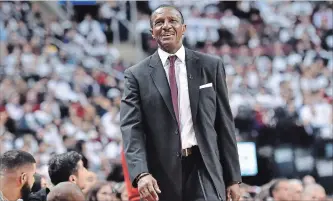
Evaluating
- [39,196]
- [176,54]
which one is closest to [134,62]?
[39,196]

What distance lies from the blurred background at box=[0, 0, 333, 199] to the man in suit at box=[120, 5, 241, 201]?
452 cm

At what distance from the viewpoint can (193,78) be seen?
14.8 feet

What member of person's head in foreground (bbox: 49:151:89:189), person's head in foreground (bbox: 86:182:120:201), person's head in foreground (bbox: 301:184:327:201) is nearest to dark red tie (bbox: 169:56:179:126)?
person's head in foreground (bbox: 49:151:89:189)

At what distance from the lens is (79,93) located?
15.7m

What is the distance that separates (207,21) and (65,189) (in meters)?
15.7

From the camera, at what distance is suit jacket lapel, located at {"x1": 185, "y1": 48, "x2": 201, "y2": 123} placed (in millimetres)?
4449

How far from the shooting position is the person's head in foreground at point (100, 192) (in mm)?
7129

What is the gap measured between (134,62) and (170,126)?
14433mm

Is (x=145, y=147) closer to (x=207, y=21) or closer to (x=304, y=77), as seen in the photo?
(x=304, y=77)

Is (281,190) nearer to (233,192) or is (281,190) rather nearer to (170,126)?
(233,192)

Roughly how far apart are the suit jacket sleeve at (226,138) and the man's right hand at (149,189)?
47 centimetres

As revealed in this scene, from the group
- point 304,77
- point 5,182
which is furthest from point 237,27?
point 5,182

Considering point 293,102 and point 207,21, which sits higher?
point 207,21

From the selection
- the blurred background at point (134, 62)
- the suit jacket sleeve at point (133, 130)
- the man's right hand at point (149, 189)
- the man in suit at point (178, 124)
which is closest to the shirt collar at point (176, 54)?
the man in suit at point (178, 124)
